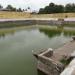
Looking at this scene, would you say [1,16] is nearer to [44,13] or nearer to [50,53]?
[44,13]

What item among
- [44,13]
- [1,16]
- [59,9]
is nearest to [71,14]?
[59,9]

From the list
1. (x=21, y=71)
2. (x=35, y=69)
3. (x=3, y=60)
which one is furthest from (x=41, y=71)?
(x=3, y=60)

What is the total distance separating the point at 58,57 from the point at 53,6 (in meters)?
32.9

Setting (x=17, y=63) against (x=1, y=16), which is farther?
(x=1, y=16)

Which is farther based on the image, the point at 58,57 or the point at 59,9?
the point at 59,9

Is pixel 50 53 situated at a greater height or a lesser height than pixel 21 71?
greater

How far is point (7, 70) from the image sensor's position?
7297 mm

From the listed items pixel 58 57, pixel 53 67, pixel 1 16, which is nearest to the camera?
pixel 53 67

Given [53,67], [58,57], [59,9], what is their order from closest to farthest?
[53,67] < [58,57] < [59,9]

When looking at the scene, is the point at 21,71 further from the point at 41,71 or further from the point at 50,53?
the point at 50,53

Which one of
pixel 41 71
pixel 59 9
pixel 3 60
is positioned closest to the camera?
pixel 41 71

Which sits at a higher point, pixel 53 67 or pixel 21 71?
pixel 53 67

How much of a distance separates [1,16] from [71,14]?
14.5 metres

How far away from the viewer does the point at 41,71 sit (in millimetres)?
6926
